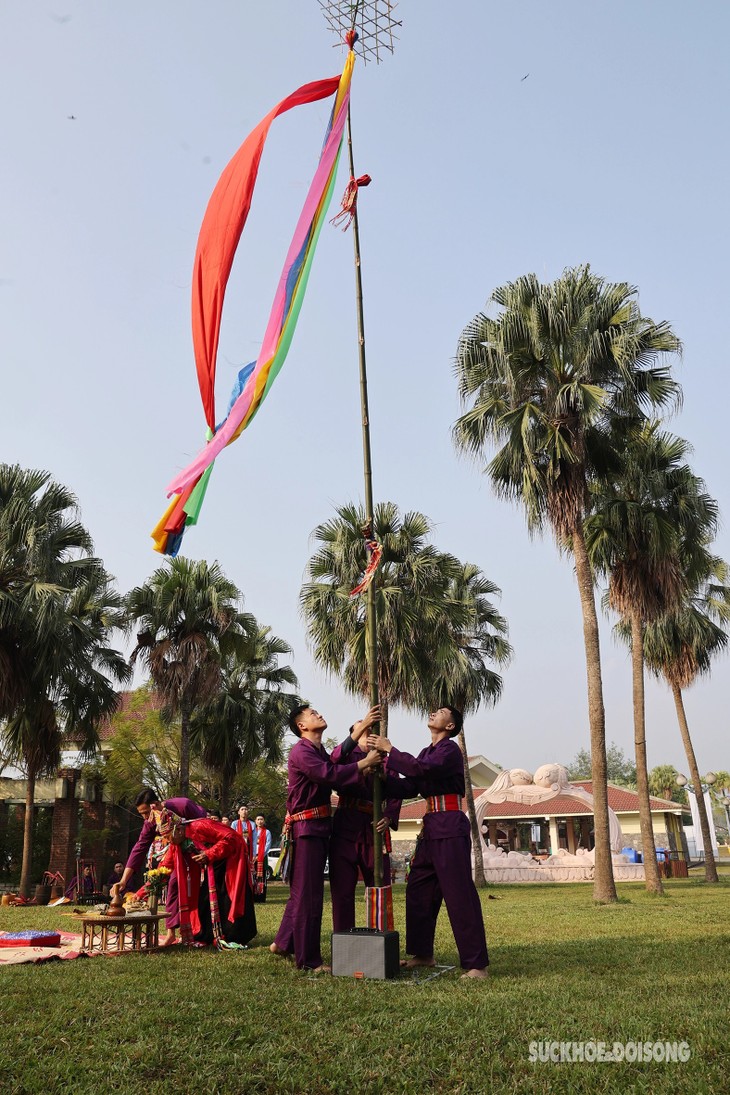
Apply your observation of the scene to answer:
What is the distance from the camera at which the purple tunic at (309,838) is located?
256 inches

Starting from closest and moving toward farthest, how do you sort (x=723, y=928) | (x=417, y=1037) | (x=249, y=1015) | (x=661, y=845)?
(x=417, y=1037) < (x=249, y=1015) < (x=723, y=928) < (x=661, y=845)

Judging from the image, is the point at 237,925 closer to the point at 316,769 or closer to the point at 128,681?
the point at 316,769

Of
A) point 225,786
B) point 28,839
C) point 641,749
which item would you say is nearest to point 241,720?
point 225,786

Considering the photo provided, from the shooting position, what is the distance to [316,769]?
664 centimetres

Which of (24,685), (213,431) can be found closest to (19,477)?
(24,685)

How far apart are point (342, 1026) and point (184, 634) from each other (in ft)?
65.4

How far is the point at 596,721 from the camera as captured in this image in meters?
17.0

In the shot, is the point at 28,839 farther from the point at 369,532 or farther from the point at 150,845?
the point at 369,532

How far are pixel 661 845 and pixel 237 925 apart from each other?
39.0 metres

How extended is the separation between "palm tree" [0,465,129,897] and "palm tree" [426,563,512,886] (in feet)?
30.4

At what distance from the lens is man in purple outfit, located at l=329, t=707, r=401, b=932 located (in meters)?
6.81

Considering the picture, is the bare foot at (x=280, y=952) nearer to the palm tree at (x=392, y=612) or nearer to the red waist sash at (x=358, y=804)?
the red waist sash at (x=358, y=804)

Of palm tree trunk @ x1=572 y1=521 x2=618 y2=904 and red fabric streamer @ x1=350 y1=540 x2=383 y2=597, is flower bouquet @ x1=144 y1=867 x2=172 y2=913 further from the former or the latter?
palm tree trunk @ x1=572 y1=521 x2=618 y2=904

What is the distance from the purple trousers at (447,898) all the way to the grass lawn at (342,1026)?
298mm
